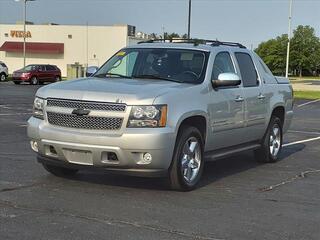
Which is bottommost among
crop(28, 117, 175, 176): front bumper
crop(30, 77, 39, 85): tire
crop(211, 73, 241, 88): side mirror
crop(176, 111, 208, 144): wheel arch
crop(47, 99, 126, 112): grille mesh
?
crop(30, 77, 39, 85): tire

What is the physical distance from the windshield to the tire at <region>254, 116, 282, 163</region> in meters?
2.36

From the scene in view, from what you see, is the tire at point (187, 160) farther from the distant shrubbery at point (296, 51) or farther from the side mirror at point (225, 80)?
the distant shrubbery at point (296, 51)

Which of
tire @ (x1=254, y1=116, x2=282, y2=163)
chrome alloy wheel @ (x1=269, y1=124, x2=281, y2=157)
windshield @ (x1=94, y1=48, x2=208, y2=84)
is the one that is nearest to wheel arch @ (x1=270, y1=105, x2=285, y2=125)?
tire @ (x1=254, y1=116, x2=282, y2=163)

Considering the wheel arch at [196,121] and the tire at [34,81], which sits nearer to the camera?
the wheel arch at [196,121]

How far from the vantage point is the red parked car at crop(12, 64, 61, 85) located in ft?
144

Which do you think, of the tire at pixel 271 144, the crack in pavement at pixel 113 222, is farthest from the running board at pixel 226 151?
the crack in pavement at pixel 113 222

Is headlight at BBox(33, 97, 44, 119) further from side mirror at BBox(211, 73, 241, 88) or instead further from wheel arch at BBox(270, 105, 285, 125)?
wheel arch at BBox(270, 105, 285, 125)

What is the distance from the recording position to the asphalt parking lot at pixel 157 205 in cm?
545

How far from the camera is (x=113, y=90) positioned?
6.91 m

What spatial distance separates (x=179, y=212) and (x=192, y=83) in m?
2.10

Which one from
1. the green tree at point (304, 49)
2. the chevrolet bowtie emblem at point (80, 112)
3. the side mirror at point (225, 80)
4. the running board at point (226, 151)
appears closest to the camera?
the chevrolet bowtie emblem at point (80, 112)

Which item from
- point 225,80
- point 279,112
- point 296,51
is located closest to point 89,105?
point 225,80

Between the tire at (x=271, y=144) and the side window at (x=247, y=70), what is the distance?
100 centimetres

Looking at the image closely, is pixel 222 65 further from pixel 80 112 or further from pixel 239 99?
pixel 80 112
